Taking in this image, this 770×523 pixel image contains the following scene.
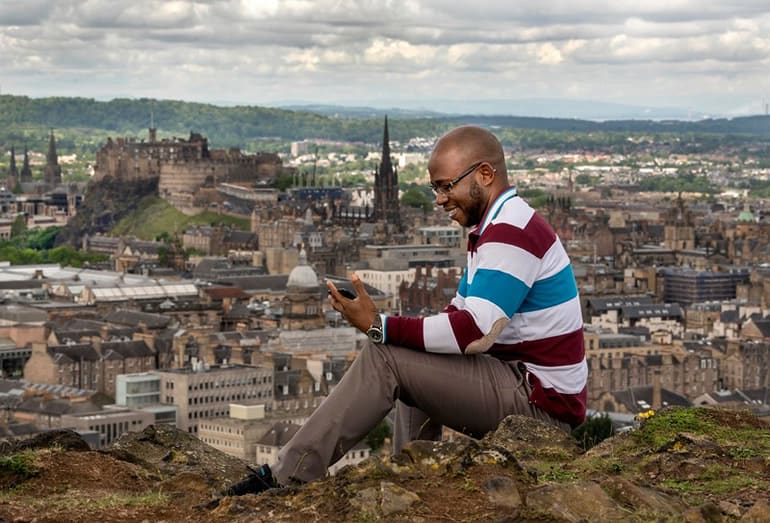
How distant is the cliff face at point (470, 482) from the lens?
34.5ft

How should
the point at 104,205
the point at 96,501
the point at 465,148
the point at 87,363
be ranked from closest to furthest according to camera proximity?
1. the point at 96,501
2. the point at 465,148
3. the point at 87,363
4. the point at 104,205

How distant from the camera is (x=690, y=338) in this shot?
4008 inches

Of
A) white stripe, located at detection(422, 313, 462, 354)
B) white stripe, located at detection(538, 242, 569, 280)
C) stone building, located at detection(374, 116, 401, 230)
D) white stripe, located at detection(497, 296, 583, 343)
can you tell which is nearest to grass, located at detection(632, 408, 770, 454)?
white stripe, located at detection(497, 296, 583, 343)

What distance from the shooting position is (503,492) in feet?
35.0

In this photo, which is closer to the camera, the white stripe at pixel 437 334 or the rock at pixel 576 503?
the rock at pixel 576 503

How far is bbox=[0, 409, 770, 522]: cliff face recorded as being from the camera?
34.5 ft

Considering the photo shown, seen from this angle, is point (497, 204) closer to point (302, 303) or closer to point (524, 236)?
point (524, 236)

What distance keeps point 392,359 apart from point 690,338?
9104cm

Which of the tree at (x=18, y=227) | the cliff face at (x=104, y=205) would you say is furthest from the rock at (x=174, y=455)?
the tree at (x=18, y=227)

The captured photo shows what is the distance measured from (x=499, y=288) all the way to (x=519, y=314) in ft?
1.27

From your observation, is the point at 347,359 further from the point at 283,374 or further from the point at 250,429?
the point at 250,429

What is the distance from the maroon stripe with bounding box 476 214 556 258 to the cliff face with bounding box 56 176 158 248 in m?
167

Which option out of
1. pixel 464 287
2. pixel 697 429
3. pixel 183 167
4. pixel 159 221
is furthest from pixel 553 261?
pixel 183 167

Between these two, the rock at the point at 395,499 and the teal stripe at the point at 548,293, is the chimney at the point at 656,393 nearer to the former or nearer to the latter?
the teal stripe at the point at 548,293
